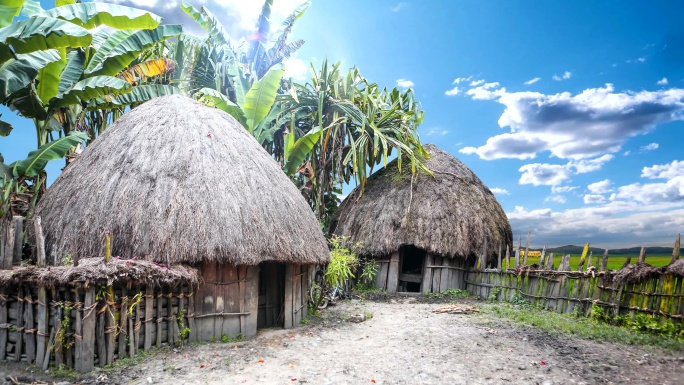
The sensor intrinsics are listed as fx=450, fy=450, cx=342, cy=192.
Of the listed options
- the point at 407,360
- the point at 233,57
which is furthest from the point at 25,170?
the point at 407,360

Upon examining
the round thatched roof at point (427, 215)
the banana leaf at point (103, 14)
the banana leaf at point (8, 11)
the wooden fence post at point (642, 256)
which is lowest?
the wooden fence post at point (642, 256)

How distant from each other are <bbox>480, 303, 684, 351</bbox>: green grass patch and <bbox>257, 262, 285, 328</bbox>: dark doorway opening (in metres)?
4.83

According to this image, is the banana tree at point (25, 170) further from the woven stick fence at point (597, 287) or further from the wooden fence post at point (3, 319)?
the woven stick fence at point (597, 287)

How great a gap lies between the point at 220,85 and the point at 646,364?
13.8m

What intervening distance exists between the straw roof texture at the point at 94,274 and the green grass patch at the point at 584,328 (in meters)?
7.07

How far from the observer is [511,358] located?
22.6ft

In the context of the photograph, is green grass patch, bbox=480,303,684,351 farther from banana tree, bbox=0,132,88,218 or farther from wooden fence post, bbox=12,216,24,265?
banana tree, bbox=0,132,88,218

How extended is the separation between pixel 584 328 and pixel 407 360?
13.6 ft

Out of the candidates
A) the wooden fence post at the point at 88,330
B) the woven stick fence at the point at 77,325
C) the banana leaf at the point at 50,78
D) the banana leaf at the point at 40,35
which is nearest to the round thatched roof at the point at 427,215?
the woven stick fence at the point at 77,325

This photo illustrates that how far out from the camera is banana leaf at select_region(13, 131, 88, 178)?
30.1 ft

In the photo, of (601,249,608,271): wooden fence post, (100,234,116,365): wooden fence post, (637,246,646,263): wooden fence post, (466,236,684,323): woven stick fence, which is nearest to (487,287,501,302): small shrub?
(466,236,684,323): woven stick fence

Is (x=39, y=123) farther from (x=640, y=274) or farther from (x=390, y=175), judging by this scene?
(x=640, y=274)

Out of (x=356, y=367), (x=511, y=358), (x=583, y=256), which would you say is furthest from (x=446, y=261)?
(x=356, y=367)

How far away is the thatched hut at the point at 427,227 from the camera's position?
14.1 meters
